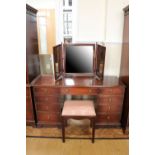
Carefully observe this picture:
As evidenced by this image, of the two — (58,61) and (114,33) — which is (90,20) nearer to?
(114,33)

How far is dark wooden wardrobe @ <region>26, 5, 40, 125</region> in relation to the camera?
225 centimetres

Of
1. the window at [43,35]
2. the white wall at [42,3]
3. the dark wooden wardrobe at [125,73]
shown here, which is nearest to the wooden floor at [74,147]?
the dark wooden wardrobe at [125,73]

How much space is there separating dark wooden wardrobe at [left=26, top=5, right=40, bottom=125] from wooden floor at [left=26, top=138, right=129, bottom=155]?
38 centimetres

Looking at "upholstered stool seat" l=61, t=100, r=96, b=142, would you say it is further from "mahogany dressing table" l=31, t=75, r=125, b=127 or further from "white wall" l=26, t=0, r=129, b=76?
"white wall" l=26, t=0, r=129, b=76

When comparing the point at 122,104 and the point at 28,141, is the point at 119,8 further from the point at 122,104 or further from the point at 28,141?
the point at 28,141

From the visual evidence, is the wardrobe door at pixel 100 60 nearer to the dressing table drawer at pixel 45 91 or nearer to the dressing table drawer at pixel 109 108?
the dressing table drawer at pixel 109 108

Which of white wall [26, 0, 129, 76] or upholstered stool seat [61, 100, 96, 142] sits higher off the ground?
white wall [26, 0, 129, 76]

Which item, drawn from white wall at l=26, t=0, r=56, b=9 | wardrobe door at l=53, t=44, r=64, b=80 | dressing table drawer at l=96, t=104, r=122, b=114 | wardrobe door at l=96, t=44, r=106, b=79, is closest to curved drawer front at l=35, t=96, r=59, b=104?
wardrobe door at l=53, t=44, r=64, b=80

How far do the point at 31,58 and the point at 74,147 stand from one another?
4.34 ft

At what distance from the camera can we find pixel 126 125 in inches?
94.2

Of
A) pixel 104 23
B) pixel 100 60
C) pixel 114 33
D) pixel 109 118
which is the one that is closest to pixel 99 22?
pixel 104 23
